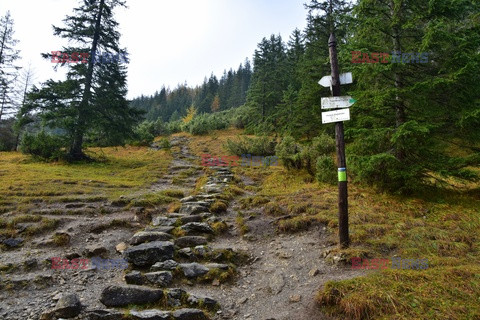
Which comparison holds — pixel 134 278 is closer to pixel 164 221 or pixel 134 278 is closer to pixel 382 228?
pixel 164 221

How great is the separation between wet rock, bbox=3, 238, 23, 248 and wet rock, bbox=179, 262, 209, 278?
443 centimetres

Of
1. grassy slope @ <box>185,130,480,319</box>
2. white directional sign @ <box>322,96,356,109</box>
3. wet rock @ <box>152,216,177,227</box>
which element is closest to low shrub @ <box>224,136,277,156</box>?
grassy slope @ <box>185,130,480,319</box>

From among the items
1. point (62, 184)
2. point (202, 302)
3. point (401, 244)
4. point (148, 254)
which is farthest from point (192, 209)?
point (62, 184)

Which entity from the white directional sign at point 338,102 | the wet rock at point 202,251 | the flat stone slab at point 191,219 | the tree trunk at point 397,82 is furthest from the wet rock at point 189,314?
the tree trunk at point 397,82

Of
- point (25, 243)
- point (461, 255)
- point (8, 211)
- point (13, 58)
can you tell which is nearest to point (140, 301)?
point (25, 243)

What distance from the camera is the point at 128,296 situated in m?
3.93

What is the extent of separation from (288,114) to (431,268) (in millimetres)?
Answer: 22710

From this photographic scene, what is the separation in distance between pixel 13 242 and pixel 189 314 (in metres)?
5.48

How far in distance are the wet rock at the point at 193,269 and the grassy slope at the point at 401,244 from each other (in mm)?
2386

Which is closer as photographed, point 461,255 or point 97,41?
point 461,255

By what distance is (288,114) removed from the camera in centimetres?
2583

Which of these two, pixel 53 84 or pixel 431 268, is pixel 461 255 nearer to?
pixel 431 268

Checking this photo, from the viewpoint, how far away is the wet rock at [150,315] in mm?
3475

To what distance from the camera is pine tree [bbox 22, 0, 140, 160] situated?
16.5m
